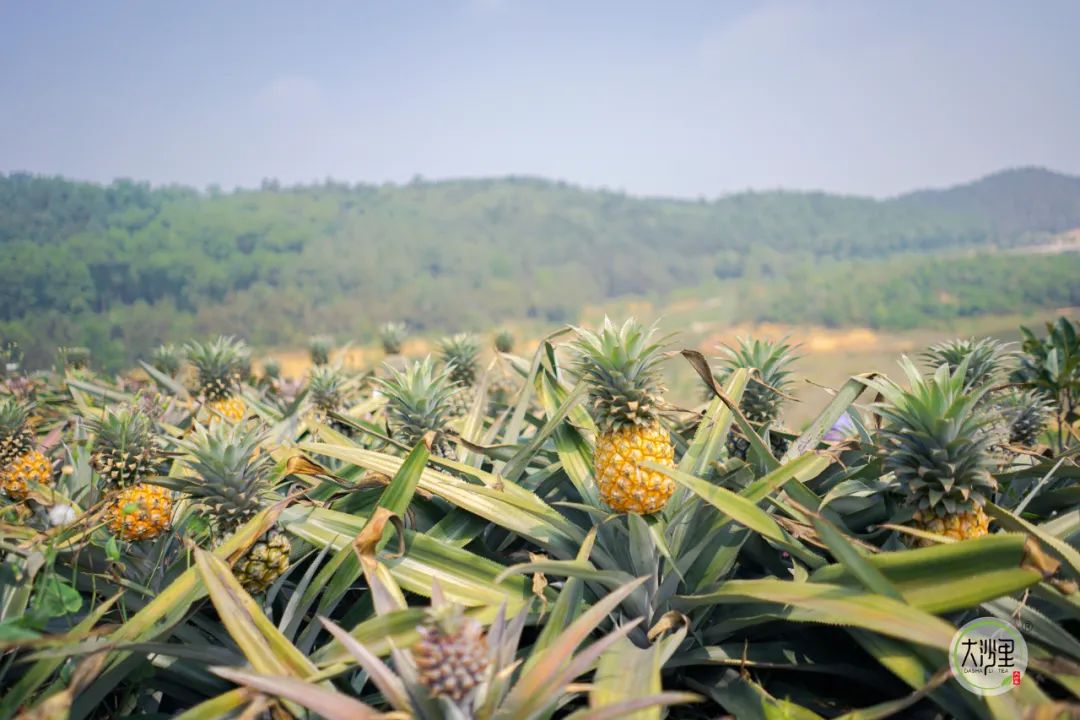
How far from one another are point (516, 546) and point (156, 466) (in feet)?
4.42

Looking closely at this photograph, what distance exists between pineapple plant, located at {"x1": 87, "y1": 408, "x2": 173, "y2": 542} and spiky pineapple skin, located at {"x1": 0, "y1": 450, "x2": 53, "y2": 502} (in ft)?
2.23

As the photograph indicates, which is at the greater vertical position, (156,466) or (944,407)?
(944,407)

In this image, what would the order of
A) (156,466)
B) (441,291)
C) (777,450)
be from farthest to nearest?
(441,291) < (777,450) < (156,466)

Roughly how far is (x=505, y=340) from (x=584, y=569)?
157 inches

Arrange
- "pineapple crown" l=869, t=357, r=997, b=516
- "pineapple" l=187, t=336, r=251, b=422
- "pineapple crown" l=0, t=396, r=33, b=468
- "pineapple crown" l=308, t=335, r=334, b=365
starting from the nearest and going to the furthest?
1. "pineapple crown" l=869, t=357, r=997, b=516
2. "pineapple crown" l=0, t=396, r=33, b=468
3. "pineapple" l=187, t=336, r=251, b=422
4. "pineapple crown" l=308, t=335, r=334, b=365

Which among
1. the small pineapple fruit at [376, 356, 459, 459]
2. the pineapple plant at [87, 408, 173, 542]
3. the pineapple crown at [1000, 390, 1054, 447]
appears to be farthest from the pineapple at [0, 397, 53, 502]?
the pineapple crown at [1000, 390, 1054, 447]

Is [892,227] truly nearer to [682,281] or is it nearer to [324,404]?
[682,281]

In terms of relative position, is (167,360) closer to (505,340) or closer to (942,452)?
(505,340)

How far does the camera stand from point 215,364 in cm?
375

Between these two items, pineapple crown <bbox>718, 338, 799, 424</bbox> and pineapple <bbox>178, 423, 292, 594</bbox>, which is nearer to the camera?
pineapple <bbox>178, 423, 292, 594</bbox>

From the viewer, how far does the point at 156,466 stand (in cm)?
222

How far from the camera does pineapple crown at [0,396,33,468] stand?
2.64 m

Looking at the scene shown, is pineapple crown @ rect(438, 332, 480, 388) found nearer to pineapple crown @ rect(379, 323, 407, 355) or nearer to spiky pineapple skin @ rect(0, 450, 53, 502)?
pineapple crown @ rect(379, 323, 407, 355)

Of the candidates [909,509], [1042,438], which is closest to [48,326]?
[909,509]
